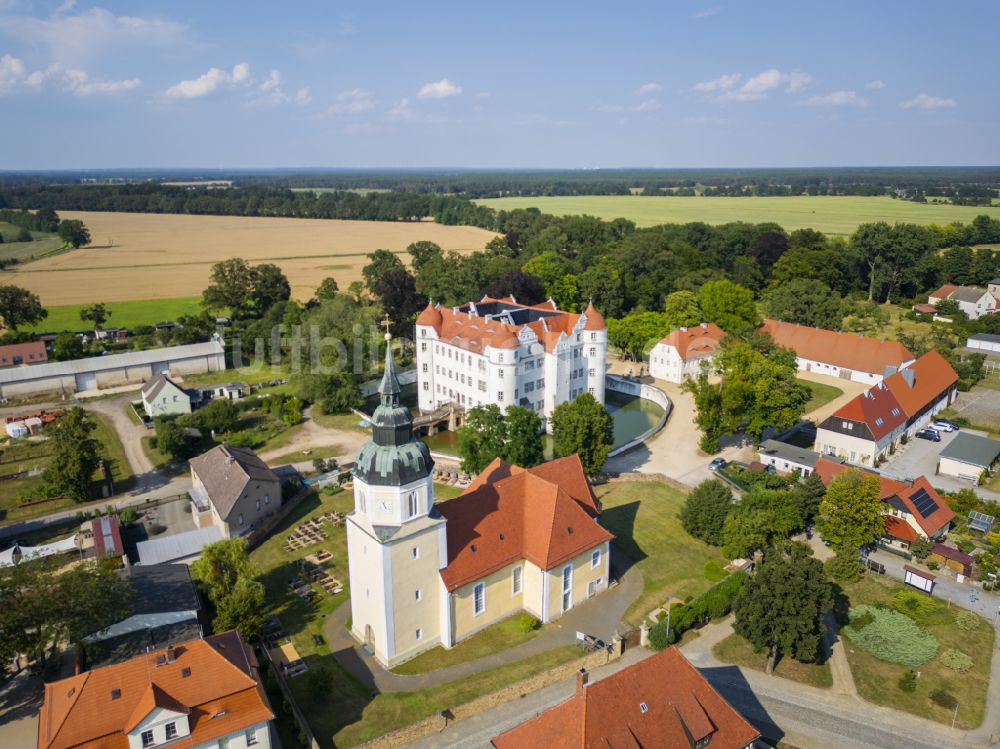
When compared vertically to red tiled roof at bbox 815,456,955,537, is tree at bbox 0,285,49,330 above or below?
above

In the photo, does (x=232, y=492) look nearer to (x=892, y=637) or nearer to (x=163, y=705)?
(x=163, y=705)

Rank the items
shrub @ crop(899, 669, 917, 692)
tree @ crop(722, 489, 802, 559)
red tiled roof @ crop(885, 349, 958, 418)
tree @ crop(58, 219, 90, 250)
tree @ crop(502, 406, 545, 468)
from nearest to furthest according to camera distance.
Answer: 1. shrub @ crop(899, 669, 917, 692)
2. tree @ crop(722, 489, 802, 559)
3. tree @ crop(502, 406, 545, 468)
4. red tiled roof @ crop(885, 349, 958, 418)
5. tree @ crop(58, 219, 90, 250)

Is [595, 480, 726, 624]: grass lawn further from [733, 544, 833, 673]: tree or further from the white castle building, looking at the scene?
the white castle building

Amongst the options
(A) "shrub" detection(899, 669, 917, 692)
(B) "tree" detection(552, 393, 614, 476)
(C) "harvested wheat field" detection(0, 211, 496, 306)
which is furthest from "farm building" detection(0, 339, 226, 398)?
(A) "shrub" detection(899, 669, 917, 692)

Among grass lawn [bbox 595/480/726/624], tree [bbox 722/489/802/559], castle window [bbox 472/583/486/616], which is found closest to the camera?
castle window [bbox 472/583/486/616]

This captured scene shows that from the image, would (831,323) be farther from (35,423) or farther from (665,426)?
(35,423)

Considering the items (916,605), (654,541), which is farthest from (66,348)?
(916,605)

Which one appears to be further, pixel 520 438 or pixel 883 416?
pixel 883 416
